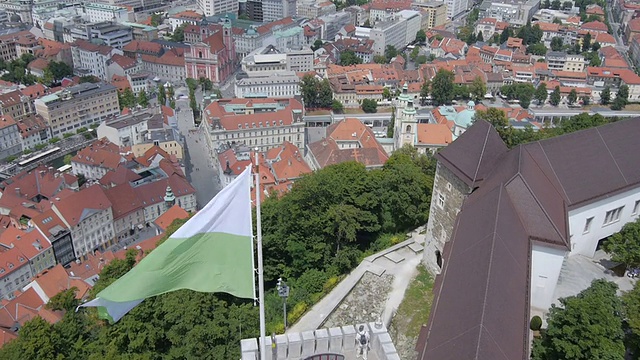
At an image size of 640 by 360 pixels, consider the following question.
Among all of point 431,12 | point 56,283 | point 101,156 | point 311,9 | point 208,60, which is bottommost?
point 56,283

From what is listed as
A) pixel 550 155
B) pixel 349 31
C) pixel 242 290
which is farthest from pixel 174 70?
pixel 242 290

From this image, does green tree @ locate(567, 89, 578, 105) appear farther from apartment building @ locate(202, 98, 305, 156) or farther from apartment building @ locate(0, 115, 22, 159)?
apartment building @ locate(0, 115, 22, 159)

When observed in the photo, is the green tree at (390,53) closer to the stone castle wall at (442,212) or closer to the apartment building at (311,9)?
the apartment building at (311,9)

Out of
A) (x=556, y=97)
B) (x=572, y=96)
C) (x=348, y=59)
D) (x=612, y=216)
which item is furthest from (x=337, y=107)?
(x=612, y=216)

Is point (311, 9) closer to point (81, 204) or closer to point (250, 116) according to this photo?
point (250, 116)

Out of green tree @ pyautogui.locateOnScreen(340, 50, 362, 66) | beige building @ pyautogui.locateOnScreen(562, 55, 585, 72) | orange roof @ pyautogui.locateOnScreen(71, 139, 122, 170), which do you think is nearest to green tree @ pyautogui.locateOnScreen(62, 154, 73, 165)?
orange roof @ pyautogui.locateOnScreen(71, 139, 122, 170)

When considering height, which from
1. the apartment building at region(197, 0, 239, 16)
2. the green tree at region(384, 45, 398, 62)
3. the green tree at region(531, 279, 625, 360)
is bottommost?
the green tree at region(384, 45, 398, 62)

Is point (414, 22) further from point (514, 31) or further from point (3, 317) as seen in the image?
point (3, 317)
